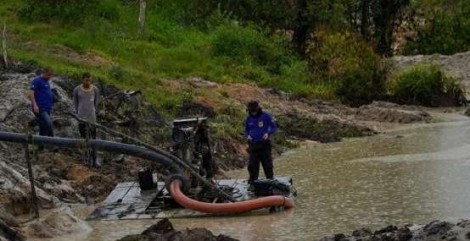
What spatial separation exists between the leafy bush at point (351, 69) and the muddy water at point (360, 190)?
10.1m

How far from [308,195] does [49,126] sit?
516cm

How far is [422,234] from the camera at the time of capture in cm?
1011

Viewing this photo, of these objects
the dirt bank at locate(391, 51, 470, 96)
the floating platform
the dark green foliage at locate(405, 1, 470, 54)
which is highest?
the dark green foliage at locate(405, 1, 470, 54)

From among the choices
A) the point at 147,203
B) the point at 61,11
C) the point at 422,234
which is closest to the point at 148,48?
the point at 61,11

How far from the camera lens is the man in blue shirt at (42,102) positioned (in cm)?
1684

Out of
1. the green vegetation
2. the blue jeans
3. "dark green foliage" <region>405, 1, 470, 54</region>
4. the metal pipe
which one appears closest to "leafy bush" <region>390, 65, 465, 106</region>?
the green vegetation

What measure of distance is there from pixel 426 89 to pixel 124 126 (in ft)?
61.5

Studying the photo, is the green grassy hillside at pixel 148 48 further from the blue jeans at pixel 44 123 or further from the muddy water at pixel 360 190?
the blue jeans at pixel 44 123

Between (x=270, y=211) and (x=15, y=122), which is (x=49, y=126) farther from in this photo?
(x=270, y=211)

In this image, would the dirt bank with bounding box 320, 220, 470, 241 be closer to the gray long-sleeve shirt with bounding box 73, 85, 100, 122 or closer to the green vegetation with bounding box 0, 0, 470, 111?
the gray long-sleeve shirt with bounding box 73, 85, 100, 122

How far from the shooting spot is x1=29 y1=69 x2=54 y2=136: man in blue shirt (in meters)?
16.8

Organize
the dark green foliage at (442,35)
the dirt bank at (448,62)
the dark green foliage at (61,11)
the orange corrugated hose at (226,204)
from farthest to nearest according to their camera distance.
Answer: the dark green foliage at (442,35), the dirt bank at (448,62), the dark green foliage at (61,11), the orange corrugated hose at (226,204)

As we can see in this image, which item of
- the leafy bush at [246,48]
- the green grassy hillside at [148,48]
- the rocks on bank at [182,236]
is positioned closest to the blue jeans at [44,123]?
the rocks on bank at [182,236]

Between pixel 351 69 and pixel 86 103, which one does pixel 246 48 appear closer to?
pixel 351 69
